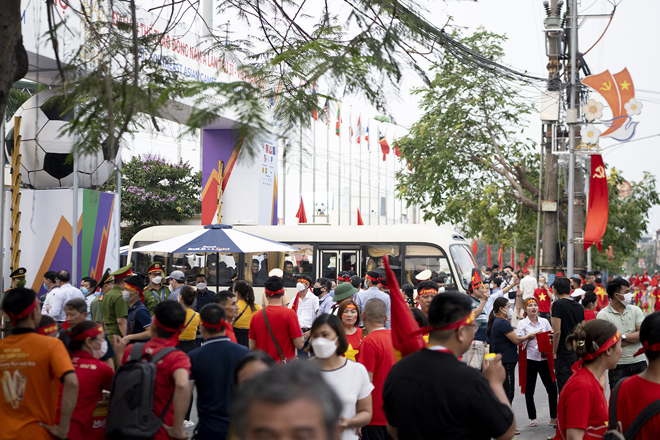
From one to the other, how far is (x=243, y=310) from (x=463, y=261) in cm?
1104

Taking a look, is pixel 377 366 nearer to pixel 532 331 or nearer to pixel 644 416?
pixel 644 416

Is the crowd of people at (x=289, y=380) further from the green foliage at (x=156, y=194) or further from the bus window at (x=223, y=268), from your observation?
the green foliage at (x=156, y=194)

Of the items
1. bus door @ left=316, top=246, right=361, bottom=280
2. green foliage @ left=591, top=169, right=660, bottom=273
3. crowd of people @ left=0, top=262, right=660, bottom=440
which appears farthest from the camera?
green foliage @ left=591, top=169, right=660, bottom=273

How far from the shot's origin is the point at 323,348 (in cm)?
447

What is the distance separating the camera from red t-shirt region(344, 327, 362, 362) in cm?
651

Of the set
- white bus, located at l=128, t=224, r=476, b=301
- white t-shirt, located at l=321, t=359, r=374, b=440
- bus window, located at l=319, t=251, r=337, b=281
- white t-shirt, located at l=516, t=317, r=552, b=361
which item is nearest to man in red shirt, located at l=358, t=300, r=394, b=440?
white t-shirt, located at l=321, t=359, r=374, b=440

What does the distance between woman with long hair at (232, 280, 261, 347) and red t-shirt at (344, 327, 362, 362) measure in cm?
201

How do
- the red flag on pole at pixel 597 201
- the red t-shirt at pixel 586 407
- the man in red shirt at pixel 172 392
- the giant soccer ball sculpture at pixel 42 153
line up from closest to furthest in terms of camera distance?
the red t-shirt at pixel 586 407 → the man in red shirt at pixel 172 392 → the giant soccer ball sculpture at pixel 42 153 → the red flag on pole at pixel 597 201

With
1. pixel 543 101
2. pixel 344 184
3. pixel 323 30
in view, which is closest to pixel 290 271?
pixel 543 101

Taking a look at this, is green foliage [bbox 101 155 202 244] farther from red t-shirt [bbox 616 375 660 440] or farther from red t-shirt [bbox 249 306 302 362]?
red t-shirt [bbox 616 375 660 440]

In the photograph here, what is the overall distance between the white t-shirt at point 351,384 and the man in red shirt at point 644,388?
1483 millimetres

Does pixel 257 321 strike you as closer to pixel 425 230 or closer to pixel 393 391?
pixel 393 391

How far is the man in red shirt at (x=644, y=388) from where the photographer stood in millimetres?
3584

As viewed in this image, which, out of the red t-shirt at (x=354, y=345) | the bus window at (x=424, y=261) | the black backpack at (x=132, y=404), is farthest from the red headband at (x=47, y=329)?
the bus window at (x=424, y=261)
